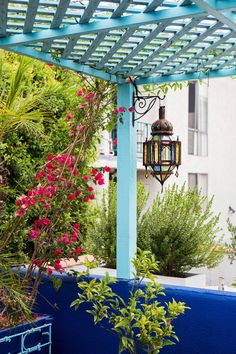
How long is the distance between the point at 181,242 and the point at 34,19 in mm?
5236

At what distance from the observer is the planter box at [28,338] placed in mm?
4477

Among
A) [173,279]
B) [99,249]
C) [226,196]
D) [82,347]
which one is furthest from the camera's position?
[226,196]

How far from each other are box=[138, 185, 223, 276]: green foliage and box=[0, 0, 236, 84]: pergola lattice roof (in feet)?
11.3

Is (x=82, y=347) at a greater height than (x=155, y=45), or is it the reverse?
(x=155, y=45)

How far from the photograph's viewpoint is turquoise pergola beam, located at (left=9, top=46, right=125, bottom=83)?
13.8ft

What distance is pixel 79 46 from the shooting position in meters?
4.30

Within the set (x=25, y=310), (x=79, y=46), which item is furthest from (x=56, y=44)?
(x=25, y=310)

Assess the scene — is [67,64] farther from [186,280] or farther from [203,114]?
[203,114]

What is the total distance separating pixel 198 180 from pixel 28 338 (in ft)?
41.6

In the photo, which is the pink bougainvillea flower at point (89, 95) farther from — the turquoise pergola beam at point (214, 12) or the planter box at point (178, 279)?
the planter box at point (178, 279)

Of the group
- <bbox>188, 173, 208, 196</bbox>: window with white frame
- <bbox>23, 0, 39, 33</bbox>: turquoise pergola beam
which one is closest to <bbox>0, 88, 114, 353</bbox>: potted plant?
<bbox>23, 0, 39, 33</bbox>: turquoise pergola beam

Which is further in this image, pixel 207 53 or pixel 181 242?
pixel 181 242

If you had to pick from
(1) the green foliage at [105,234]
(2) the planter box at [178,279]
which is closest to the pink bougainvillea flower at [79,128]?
(2) the planter box at [178,279]

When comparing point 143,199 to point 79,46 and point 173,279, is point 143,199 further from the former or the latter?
point 79,46
